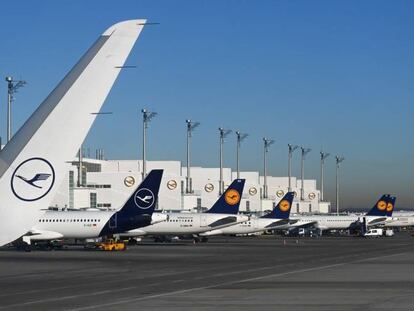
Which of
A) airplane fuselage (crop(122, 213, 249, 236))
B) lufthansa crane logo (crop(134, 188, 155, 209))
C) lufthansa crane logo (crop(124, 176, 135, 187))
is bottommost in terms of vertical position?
airplane fuselage (crop(122, 213, 249, 236))

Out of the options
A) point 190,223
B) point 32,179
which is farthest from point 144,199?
point 32,179

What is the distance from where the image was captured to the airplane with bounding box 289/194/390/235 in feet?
424

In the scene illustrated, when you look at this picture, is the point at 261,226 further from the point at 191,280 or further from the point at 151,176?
the point at 191,280

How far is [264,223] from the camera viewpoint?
332 ft

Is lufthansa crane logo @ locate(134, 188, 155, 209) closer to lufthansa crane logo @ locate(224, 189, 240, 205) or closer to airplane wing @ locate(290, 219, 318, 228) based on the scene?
lufthansa crane logo @ locate(224, 189, 240, 205)

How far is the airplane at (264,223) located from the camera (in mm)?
97631

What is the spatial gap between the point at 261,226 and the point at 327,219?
108 ft

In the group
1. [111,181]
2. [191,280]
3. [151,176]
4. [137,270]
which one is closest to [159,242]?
[151,176]

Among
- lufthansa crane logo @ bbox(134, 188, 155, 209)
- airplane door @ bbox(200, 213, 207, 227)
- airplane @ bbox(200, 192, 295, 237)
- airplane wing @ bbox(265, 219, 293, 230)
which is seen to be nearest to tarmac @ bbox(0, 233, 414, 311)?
lufthansa crane logo @ bbox(134, 188, 155, 209)

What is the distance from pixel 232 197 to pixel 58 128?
→ 74927mm

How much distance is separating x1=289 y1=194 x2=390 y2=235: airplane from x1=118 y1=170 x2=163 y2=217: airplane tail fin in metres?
57.1

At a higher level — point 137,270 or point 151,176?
point 151,176

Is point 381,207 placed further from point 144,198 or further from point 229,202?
point 144,198

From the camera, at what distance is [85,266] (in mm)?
47156
